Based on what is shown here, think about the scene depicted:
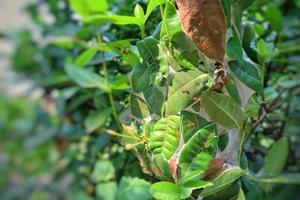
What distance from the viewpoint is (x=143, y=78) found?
0.70 m

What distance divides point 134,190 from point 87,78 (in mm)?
257

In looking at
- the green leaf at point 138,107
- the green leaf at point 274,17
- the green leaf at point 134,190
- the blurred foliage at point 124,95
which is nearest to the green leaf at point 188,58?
the blurred foliage at point 124,95

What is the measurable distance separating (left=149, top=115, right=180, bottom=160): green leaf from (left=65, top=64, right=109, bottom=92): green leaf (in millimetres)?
234

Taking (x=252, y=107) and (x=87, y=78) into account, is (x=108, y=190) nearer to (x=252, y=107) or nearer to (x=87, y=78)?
(x=87, y=78)

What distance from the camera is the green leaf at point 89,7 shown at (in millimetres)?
853

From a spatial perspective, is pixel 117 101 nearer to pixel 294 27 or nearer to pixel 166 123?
pixel 166 123

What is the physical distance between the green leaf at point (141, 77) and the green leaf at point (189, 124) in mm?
75

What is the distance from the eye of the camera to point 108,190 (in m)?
1.06

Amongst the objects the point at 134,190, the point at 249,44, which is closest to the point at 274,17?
the point at 249,44

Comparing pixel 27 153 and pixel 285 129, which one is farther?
pixel 27 153

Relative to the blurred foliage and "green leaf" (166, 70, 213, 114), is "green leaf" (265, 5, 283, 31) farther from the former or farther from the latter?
"green leaf" (166, 70, 213, 114)

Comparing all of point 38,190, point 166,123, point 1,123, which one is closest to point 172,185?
point 166,123

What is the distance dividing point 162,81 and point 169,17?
0.28 ft

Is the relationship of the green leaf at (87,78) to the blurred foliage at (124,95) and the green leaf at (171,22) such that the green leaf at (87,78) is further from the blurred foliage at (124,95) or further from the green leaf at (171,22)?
the green leaf at (171,22)
